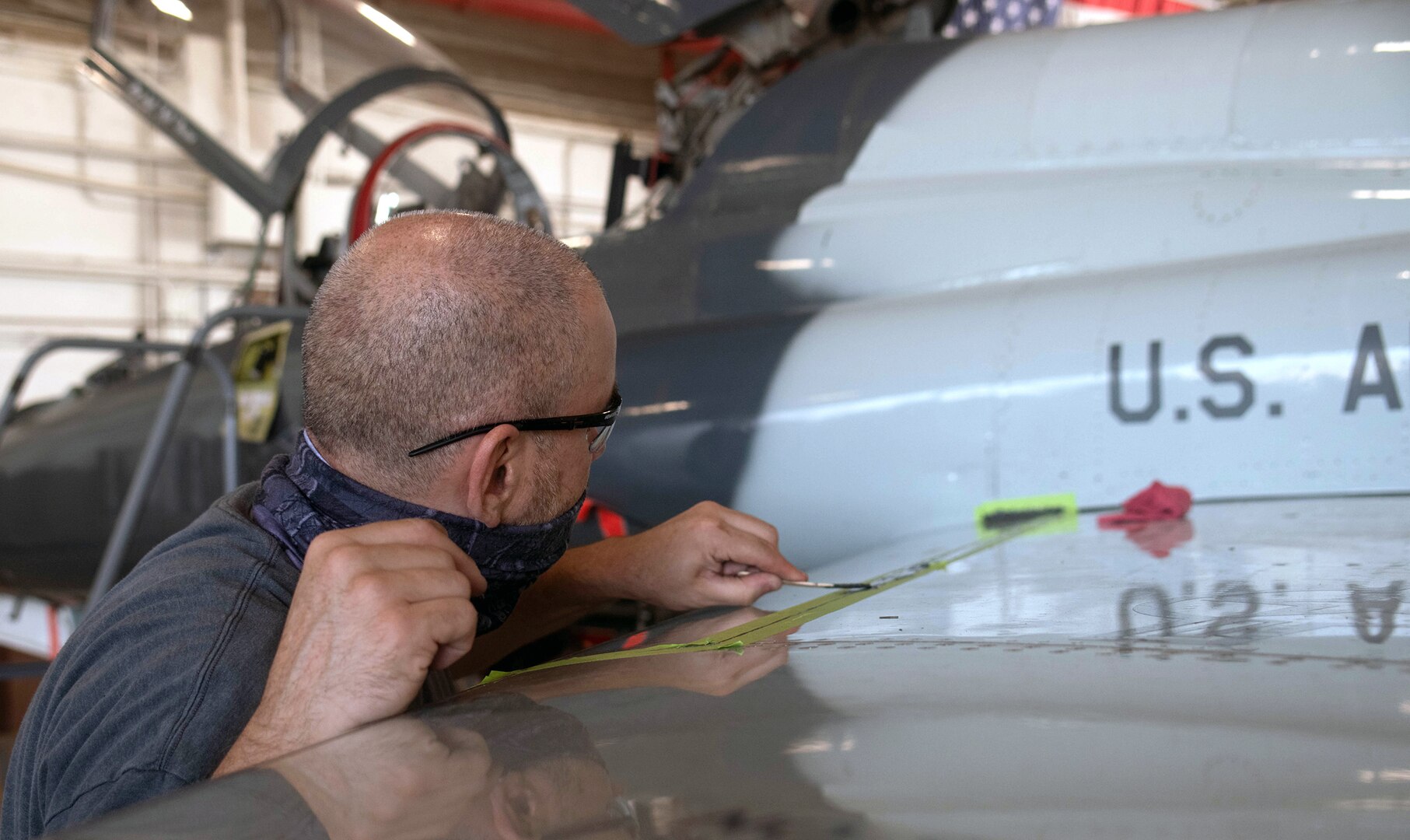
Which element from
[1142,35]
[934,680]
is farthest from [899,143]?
[934,680]

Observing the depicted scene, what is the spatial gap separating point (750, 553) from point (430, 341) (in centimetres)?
50

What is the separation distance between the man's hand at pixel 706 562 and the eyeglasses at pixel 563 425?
0.21 m

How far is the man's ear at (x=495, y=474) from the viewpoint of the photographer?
1.02 m

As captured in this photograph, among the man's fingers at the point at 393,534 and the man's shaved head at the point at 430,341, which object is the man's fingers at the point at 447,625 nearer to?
the man's fingers at the point at 393,534

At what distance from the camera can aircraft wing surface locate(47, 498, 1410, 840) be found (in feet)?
1.78

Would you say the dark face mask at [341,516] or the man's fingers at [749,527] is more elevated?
the dark face mask at [341,516]

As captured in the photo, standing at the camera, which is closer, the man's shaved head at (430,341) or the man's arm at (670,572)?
the man's shaved head at (430,341)

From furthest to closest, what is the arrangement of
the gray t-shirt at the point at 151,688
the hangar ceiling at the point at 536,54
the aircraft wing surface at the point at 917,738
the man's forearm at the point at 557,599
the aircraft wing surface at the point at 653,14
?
1. the hangar ceiling at the point at 536,54
2. the aircraft wing surface at the point at 653,14
3. the man's forearm at the point at 557,599
4. the gray t-shirt at the point at 151,688
5. the aircraft wing surface at the point at 917,738

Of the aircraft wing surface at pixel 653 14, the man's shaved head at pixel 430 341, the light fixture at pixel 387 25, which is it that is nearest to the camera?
the man's shaved head at pixel 430 341

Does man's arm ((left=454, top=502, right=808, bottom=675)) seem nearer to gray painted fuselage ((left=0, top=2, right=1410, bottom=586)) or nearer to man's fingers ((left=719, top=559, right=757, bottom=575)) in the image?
man's fingers ((left=719, top=559, right=757, bottom=575))

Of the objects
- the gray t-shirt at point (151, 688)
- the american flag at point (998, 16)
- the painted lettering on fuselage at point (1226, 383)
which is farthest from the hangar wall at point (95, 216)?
the gray t-shirt at point (151, 688)

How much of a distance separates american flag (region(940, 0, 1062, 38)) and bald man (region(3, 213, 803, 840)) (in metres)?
3.24

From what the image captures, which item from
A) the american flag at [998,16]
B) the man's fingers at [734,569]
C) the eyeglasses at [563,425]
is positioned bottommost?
the man's fingers at [734,569]

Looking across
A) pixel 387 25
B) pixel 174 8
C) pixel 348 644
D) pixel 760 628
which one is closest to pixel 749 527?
pixel 760 628
